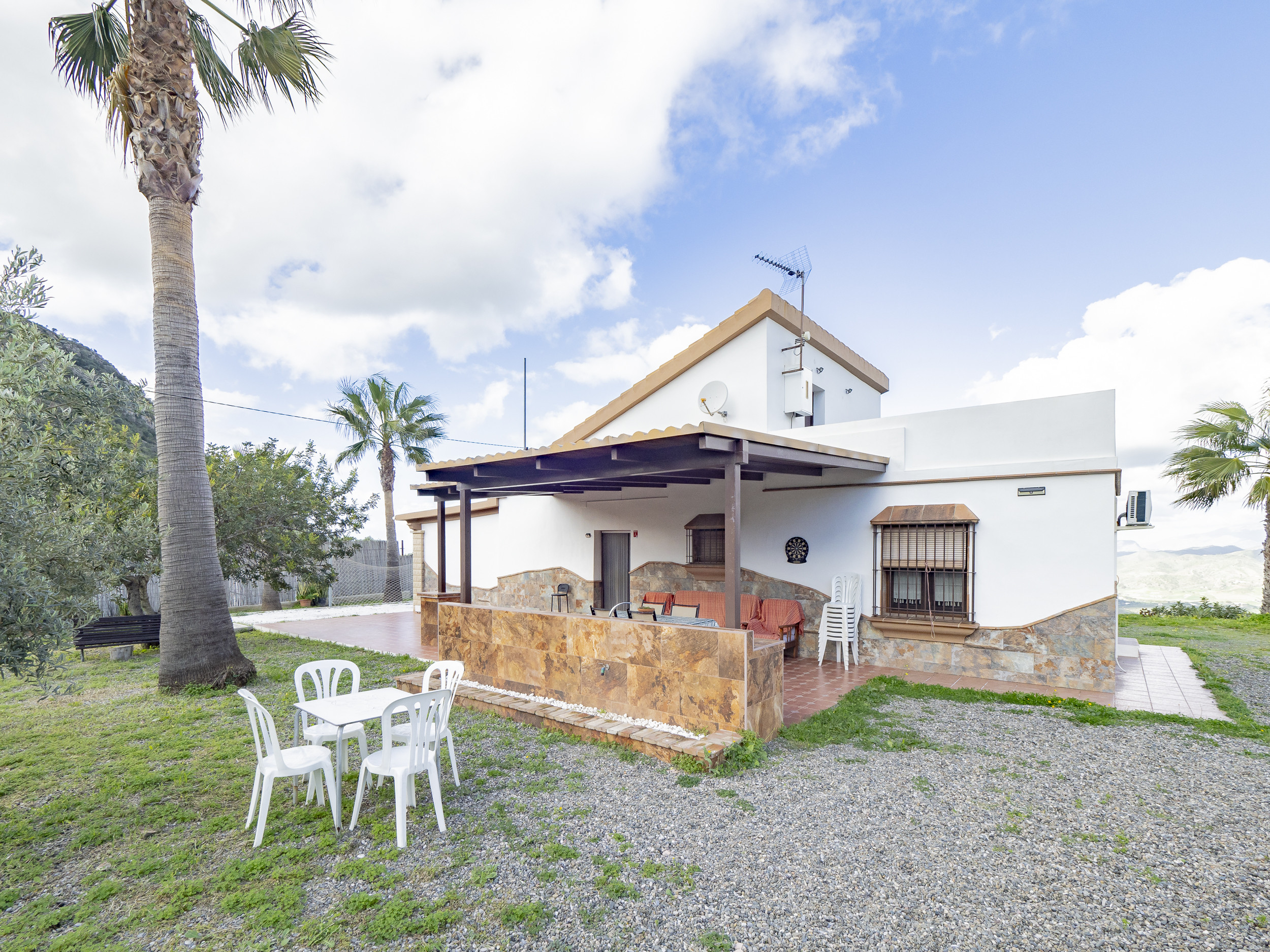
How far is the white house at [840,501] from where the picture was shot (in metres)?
6.83

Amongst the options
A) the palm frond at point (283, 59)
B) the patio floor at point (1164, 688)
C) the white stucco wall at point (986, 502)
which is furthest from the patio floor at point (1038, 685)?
the palm frond at point (283, 59)

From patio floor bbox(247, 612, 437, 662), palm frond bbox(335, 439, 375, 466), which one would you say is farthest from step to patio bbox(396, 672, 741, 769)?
palm frond bbox(335, 439, 375, 466)

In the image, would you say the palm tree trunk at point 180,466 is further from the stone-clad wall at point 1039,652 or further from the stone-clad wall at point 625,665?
the stone-clad wall at point 1039,652

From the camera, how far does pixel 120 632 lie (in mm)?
9531

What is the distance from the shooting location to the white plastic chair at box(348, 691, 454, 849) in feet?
11.6

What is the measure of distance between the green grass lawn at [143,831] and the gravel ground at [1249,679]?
27.7 feet

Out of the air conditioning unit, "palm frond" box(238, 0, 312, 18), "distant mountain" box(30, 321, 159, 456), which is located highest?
"palm frond" box(238, 0, 312, 18)

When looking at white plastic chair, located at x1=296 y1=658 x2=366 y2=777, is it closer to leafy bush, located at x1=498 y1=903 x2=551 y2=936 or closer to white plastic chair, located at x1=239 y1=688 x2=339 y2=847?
white plastic chair, located at x1=239 y1=688 x2=339 y2=847

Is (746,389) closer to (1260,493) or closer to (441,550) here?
(441,550)

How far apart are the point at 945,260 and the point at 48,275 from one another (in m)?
13.7

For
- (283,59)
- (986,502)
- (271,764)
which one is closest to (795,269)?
(986,502)

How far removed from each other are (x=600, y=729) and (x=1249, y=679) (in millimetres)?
8690

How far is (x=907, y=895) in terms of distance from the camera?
9.50 feet

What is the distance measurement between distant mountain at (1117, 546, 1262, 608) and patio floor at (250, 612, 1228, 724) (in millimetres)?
1060
